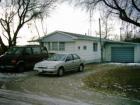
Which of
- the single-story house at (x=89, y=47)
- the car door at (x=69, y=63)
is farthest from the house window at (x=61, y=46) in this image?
the car door at (x=69, y=63)

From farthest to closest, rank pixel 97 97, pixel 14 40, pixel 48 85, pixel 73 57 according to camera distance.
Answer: pixel 14 40 → pixel 73 57 → pixel 48 85 → pixel 97 97

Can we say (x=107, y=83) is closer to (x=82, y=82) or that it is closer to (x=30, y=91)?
(x=82, y=82)

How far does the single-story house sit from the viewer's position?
28.6 metres

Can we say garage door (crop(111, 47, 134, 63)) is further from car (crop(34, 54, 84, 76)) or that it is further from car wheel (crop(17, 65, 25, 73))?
car wheel (crop(17, 65, 25, 73))

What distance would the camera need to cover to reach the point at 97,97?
11578mm

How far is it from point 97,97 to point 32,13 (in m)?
20.3

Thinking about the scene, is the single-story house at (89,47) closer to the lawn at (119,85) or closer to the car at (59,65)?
the car at (59,65)

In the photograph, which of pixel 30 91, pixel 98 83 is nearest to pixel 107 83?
pixel 98 83

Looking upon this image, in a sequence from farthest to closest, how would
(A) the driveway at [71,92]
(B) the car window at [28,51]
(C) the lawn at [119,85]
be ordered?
(B) the car window at [28,51] → (C) the lawn at [119,85] → (A) the driveway at [71,92]

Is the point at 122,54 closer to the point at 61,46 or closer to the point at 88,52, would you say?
the point at 88,52

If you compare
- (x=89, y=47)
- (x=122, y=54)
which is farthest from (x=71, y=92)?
(x=122, y=54)

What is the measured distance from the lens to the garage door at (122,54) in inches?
1302

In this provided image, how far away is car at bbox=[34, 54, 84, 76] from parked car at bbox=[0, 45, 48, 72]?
73.0 inches

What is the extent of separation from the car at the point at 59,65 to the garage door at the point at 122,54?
14.0 m
